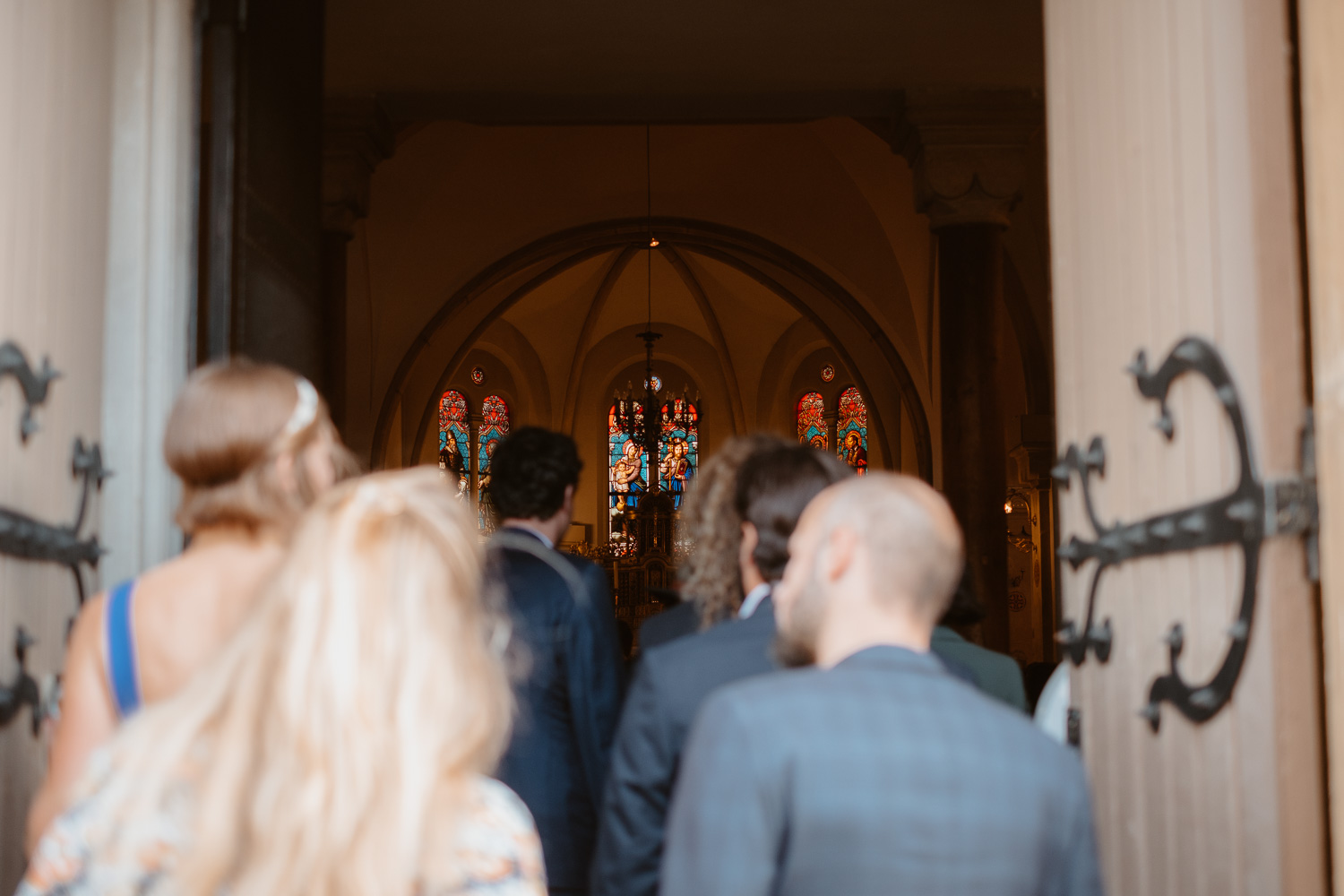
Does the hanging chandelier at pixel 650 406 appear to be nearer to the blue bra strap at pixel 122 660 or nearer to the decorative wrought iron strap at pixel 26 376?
the decorative wrought iron strap at pixel 26 376

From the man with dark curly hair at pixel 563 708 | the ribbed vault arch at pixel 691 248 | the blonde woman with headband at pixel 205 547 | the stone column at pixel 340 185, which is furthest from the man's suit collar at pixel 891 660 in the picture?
the ribbed vault arch at pixel 691 248

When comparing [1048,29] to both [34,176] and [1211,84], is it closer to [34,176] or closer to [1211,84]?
[1211,84]

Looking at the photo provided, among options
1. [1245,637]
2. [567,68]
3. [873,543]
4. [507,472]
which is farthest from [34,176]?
[567,68]

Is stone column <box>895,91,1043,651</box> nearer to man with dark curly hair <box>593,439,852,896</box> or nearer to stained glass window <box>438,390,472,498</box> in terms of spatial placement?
man with dark curly hair <box>593,439,852,896</box>

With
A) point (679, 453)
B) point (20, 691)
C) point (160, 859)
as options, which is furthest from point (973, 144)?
point (679, 453)

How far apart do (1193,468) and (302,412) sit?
4.51 feet

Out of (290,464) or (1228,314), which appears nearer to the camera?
(290,464)

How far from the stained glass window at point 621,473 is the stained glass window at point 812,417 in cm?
304

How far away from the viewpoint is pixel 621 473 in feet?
74.8

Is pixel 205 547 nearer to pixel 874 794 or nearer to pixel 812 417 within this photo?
pixel 874 794

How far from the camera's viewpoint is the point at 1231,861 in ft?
6.63

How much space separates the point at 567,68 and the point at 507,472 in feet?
17.0

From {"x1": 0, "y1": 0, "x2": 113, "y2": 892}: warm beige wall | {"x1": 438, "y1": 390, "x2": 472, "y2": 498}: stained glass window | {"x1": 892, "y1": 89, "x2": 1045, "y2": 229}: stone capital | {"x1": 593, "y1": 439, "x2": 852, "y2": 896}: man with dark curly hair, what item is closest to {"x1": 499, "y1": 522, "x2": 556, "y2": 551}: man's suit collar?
{"x1": 593, "y1": 439, "x2": 852, "y2": 896}: man with dark curly hair

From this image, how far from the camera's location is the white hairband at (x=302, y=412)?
A: 1.75 metres
